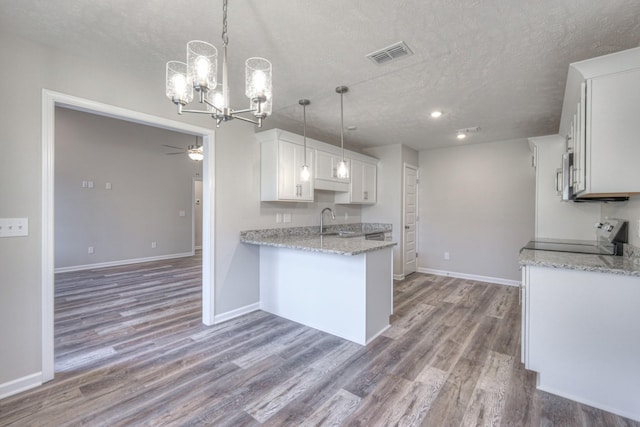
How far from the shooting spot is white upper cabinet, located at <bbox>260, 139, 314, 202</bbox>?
138 inches

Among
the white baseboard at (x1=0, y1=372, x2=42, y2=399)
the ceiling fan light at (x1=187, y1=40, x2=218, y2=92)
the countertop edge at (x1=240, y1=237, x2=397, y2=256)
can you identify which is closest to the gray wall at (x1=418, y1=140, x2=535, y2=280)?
the countertop edge at (x1=240, y1=237, x2=397, y2=256)

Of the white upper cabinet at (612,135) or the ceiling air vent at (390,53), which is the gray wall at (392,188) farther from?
the white upper cabinet at (612,135)

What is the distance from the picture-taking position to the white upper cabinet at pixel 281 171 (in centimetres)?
350

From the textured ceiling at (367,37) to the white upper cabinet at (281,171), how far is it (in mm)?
700

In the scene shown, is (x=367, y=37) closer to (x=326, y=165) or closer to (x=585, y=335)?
(x=326, y=165)

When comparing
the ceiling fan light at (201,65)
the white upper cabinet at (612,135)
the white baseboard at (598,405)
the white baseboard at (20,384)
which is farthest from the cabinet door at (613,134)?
the white baseboard at (20,384)

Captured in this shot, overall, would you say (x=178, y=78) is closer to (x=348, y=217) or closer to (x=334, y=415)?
(x=334, y=415)

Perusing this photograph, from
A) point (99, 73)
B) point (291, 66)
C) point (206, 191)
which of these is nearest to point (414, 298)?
point (206, 191)

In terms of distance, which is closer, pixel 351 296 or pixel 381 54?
pixel 381 54

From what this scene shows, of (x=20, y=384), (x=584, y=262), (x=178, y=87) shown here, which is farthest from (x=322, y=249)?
(x=20, y=384)

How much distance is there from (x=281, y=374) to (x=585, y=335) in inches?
83.3

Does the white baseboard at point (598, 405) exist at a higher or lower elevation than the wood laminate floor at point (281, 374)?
higher

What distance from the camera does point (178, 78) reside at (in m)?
1.57

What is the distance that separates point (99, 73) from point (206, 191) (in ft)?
4.32
